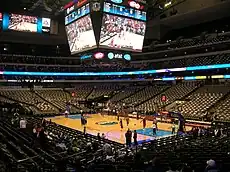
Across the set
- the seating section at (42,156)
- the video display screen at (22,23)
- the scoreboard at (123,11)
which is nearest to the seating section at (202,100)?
the scoreboard at (123,11)

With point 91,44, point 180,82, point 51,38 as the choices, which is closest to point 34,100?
point 51,38

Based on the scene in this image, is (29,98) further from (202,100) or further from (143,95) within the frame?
(202,100)

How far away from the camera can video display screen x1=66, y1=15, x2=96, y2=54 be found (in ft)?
56.5

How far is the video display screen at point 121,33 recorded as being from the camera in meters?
17.0

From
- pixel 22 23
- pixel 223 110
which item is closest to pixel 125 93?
pixel 22 23

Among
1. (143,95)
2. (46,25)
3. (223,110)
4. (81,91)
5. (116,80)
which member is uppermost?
(46,25)

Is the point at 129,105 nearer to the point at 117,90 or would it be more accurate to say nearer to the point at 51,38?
the point at 117,90

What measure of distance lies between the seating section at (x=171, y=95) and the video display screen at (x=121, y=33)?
50.7 ft

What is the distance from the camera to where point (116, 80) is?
1882 inches

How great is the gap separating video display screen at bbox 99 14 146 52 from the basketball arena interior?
0.06m

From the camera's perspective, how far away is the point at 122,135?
20906 mm

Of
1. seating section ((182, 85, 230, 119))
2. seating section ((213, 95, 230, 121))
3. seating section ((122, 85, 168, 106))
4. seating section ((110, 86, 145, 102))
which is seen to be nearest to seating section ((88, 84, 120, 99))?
seating section ((110, 86, 145, 102))

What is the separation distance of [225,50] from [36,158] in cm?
2891

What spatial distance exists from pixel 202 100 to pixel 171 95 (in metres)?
5.47
